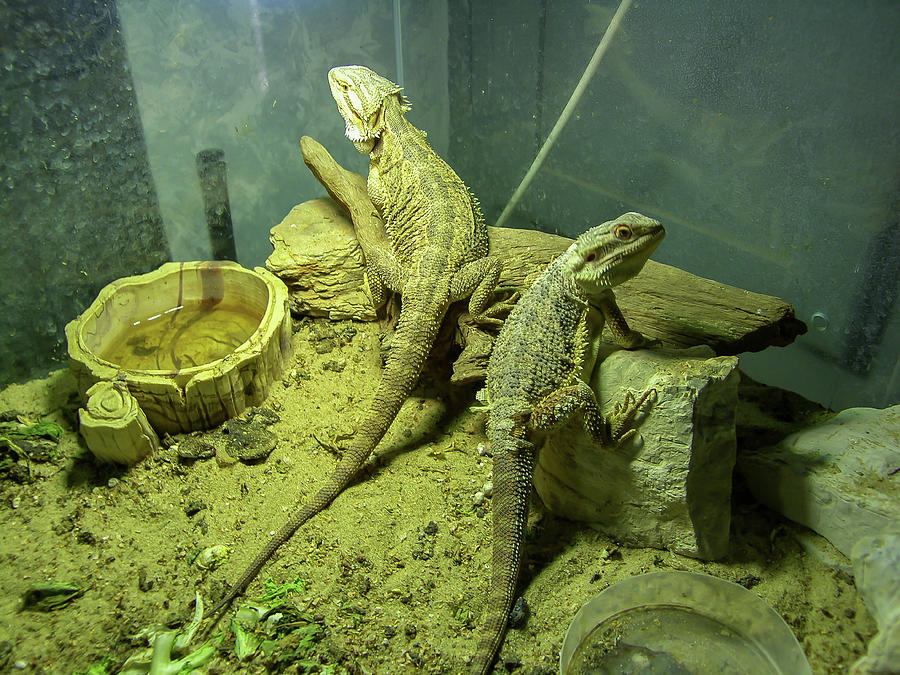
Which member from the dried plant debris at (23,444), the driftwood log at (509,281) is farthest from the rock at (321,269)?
the dried plant debris at (23,444)

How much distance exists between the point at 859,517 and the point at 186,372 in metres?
3.53

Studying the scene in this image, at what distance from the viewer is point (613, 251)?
3.14 m

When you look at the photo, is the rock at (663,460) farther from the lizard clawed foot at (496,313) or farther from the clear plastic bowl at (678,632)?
the lizard clawed foot at (496,313)

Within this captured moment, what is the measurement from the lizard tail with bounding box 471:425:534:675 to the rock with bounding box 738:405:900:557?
1257mm

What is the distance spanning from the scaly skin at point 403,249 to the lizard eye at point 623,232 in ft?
3.57

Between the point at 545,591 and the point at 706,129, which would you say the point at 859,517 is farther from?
the point at 706,129

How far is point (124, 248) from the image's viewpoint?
4.37 metres

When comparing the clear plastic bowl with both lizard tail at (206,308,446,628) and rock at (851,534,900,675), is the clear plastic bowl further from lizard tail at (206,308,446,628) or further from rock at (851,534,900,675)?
lizard tail at (206,308,446,628)

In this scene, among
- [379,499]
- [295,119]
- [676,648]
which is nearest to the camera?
[676,648]

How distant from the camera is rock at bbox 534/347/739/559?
2.73 metres

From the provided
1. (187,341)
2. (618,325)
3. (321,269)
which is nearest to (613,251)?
(618,325)

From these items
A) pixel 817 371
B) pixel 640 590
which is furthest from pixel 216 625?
pixel 817 371

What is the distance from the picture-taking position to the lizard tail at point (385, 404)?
3.31m

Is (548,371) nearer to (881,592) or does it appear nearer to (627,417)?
(627,417)
